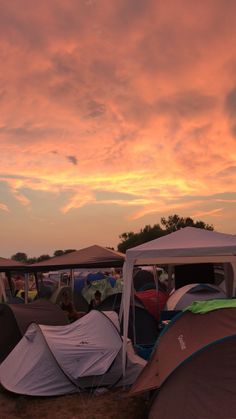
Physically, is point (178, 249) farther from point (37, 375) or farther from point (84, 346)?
point (37, 375)

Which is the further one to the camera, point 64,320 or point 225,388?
point 64,320

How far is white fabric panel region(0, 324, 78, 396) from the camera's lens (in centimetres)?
758

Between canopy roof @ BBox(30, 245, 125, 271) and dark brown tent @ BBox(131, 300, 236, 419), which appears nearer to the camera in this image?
dark brown tent @ BBox(131, 300, 236, 419)

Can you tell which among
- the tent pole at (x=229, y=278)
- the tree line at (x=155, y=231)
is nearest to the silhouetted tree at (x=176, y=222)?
the tree line at (x=155, y=231)

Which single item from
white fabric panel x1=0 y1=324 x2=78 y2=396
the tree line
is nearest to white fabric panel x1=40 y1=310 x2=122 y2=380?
white fabric panel x1=0 y1=324 x2=78 y2=396

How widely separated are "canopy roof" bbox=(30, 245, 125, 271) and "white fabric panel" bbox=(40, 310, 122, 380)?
5715mm

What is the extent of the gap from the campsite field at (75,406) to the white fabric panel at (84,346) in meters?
0.42

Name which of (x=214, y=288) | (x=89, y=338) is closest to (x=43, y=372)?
(x=89, y=338)

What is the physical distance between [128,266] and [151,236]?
69322 mm

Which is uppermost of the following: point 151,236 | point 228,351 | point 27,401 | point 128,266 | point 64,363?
point 151,236

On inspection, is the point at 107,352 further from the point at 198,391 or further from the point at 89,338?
the point at 198,391

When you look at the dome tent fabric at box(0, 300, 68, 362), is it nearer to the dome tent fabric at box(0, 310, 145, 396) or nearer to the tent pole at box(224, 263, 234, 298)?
the dome tent fabric at box(0, 310, 145, 396)

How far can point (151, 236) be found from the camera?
77625 mm

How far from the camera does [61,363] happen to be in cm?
761
